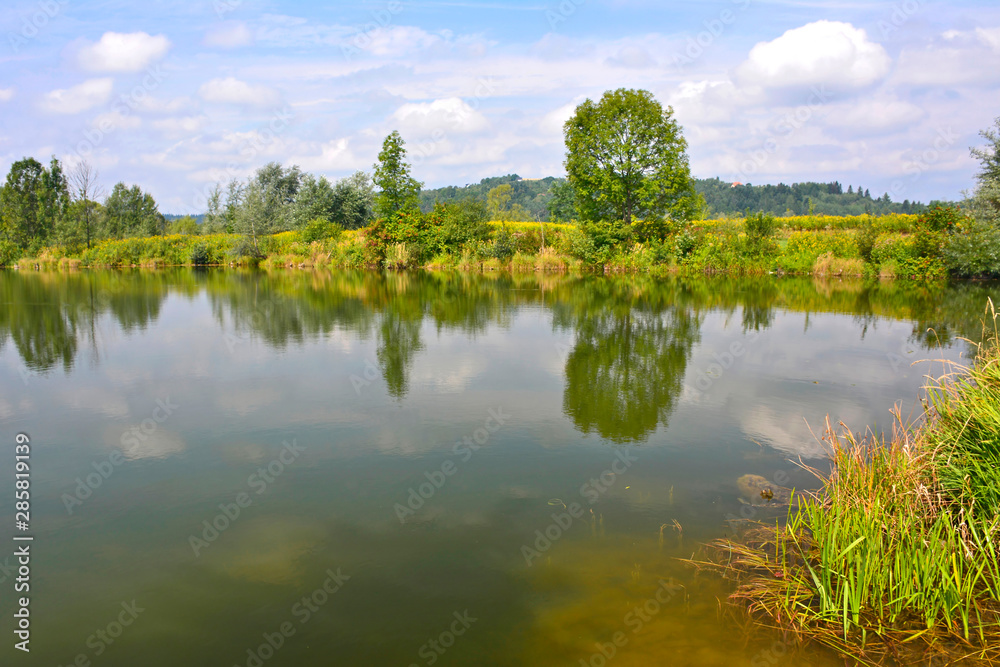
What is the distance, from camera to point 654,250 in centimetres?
3097

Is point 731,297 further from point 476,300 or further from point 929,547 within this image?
point 929,547

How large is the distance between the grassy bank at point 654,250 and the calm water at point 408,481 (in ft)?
57.2

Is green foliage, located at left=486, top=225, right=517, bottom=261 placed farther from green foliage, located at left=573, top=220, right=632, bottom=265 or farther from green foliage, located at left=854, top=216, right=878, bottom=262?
green foliage, located at left=854, top=216, right=878, bottom=262

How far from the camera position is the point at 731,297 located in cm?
2008

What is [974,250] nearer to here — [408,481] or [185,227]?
[408,481]

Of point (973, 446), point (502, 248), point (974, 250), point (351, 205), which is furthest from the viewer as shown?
point (351, 205)

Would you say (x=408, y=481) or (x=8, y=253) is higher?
(x=8, y=253)

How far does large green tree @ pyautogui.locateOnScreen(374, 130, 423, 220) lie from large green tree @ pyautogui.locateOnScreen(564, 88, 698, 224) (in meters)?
12.0

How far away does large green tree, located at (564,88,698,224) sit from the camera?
30625 mm

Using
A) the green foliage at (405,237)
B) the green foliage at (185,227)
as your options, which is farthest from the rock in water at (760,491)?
the green foliage at (185,227)

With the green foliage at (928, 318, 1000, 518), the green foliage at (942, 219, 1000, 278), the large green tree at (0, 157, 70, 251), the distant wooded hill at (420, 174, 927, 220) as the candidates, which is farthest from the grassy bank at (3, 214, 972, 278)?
the distant wooded hill at (420, 174, 927, 220)

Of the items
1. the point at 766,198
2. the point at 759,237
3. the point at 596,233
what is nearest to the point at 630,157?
the point at 596,233

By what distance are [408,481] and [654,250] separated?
90.7ft

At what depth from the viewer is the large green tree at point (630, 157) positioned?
30625mm
